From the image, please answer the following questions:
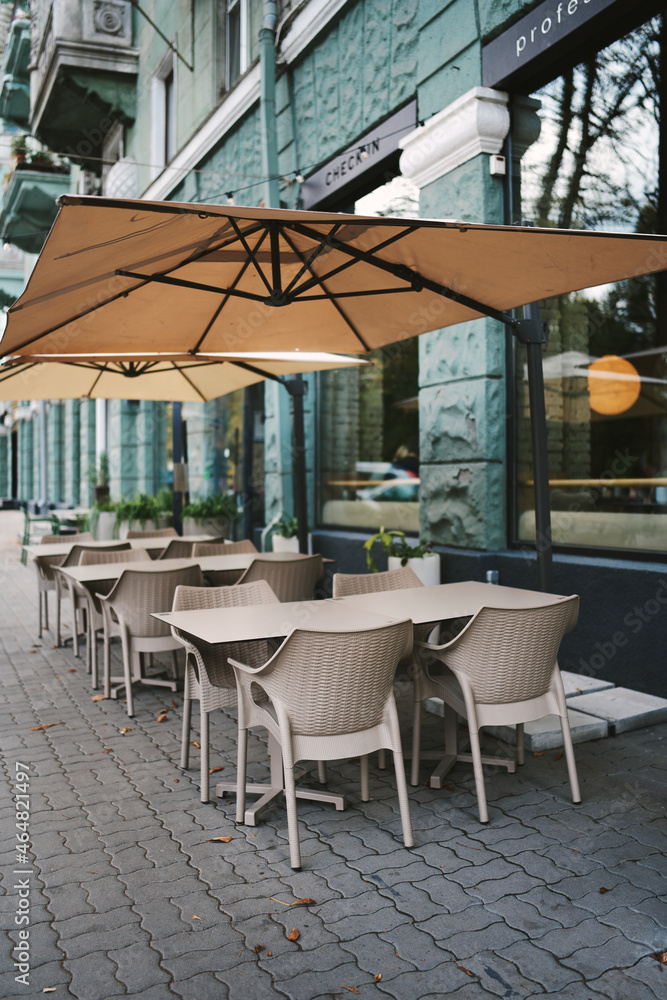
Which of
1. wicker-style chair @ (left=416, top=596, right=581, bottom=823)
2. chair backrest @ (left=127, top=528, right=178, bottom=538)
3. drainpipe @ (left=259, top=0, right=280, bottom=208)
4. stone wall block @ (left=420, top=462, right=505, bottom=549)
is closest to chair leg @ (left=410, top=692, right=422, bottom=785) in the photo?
wicker-style chair @ (left=416, top=596, right=581, bottom=823)

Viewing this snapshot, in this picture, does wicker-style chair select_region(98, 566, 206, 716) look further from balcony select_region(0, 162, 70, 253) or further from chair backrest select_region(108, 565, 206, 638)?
balcony select_region(0, 162, 70, 253)

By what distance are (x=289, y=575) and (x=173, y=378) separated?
318cm

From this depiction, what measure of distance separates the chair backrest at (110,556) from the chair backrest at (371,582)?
2546mm

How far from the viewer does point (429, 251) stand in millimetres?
4137

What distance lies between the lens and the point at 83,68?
1460cm

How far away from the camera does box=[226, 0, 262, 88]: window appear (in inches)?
402

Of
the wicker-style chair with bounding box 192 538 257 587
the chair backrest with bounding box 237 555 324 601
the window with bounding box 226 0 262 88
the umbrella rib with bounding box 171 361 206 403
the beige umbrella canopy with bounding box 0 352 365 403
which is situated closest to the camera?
the chair backrest with bounding box 237 555 324 601

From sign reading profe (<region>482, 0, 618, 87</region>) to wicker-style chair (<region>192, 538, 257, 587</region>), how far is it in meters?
4.43

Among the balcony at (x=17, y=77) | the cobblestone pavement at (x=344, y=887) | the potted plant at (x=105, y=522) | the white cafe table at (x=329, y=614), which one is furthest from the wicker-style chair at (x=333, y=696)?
the balcony at (x=17, y=77)

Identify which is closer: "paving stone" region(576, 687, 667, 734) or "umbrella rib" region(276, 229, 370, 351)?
"umbrella rib" region(276, 229, 370, 351)

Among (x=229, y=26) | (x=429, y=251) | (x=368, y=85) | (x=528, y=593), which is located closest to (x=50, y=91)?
(x=229, y=26)

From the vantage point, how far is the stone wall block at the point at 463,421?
6.48 m

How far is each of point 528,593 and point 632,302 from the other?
9.30 ft

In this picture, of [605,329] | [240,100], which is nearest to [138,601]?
[605,329]
